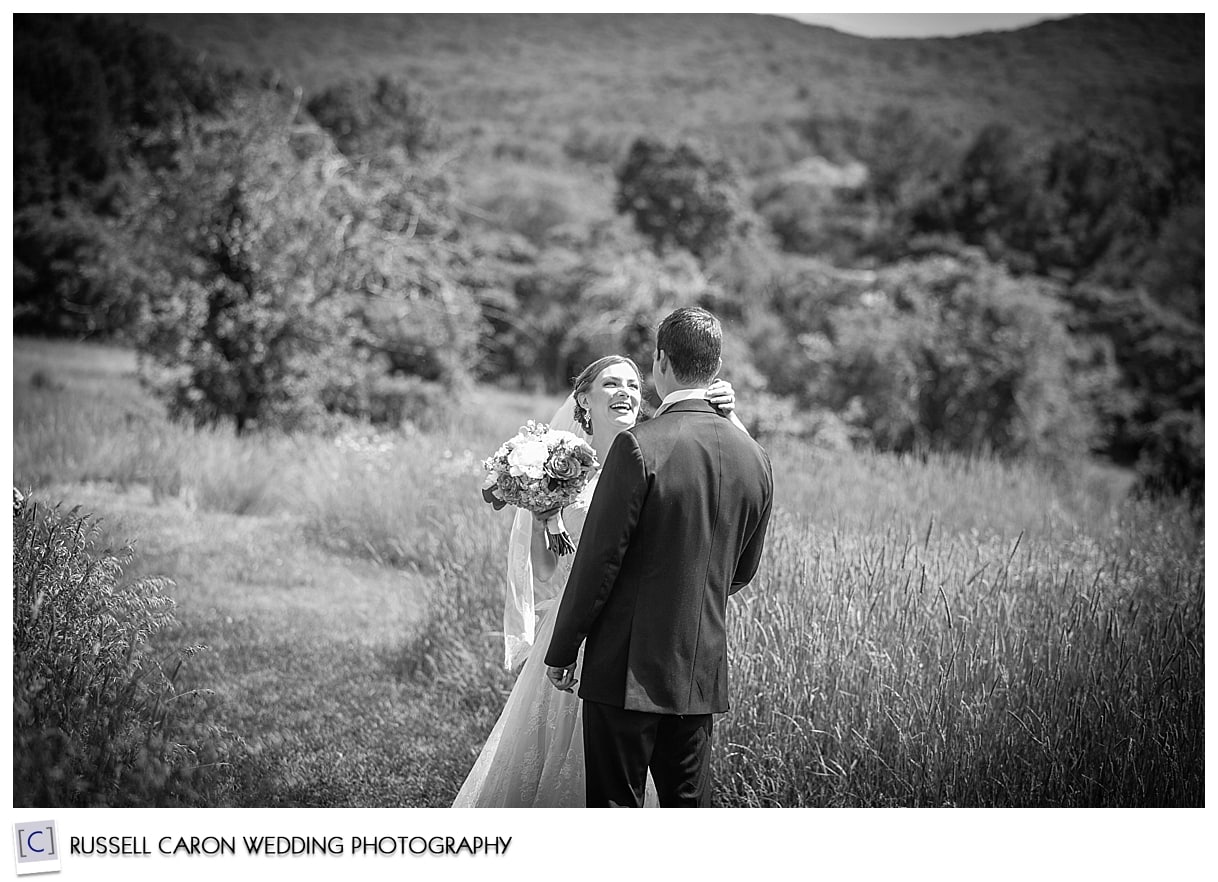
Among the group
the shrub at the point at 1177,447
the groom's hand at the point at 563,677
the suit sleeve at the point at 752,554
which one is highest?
the suit sleeve at the point at 752,554

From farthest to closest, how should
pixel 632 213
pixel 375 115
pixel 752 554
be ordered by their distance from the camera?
pixel 632 213, pixel 375 115, pixel 752 554

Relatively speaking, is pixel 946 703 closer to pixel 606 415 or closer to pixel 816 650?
pixel 816 650

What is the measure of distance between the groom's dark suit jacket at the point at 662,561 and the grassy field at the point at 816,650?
37.2 inches

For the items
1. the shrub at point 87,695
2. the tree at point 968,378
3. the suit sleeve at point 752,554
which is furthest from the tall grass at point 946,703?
the tree at point 968,378

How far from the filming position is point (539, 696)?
2.62 m

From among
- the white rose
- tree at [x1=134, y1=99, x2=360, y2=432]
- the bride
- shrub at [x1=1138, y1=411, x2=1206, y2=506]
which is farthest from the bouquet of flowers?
shrub at [x1=1138, y1=411, x2=1206, y2=506]

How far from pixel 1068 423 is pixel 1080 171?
26.1 feet

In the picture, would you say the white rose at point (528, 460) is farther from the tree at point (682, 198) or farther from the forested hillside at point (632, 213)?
the tree at point (682, 198)

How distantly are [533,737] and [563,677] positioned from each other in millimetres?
441

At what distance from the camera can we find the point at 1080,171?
17.2 meters

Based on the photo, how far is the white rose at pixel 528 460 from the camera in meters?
2.34
